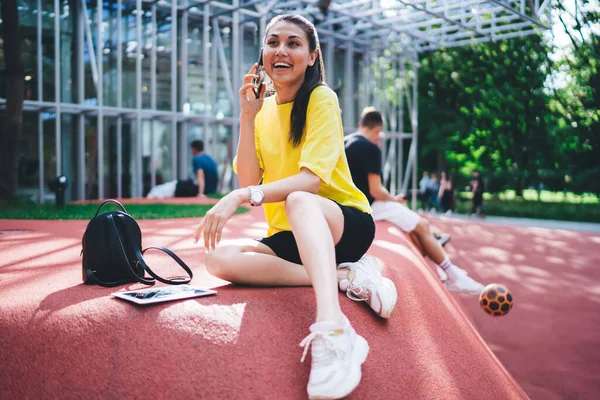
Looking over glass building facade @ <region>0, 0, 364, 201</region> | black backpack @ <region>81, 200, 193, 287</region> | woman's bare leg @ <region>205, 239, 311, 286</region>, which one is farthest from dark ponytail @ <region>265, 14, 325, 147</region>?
glass building facade @ <region>0, 0, 364, 201</region>

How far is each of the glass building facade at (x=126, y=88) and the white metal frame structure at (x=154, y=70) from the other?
1.1 inches

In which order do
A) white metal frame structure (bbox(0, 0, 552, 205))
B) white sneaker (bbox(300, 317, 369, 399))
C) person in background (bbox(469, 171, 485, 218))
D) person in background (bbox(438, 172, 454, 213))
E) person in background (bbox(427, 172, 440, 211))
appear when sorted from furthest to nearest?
person in background (bbox(427, 172, 440, 211)), person in background (bbox(438, 172, 454, 213)), person in background (bbox(469, 171, 485, 218)), white metal frame structure (bbox(0, 0, 552, 205)), white sneaker (bbox(300, 317, 369, 399))

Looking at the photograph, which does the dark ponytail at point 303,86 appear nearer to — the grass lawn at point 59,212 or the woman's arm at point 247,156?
the woman's arm at point 247,156

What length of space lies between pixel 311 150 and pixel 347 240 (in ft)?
1.67

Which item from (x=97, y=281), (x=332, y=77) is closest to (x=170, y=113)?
(x=332, y=77)

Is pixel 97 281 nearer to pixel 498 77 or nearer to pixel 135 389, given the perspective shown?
pixel 135 389

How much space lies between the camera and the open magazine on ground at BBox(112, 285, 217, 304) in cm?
248

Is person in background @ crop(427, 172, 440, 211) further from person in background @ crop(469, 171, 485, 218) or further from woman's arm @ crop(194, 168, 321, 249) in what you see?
woman's arm @ crop(194, 168, 321, 249)

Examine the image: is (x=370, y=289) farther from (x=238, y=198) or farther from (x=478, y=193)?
(x=478, y=193)

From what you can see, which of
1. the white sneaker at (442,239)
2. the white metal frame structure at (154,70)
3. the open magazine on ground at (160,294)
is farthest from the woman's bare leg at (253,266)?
the white metal frame structure at (154,70)

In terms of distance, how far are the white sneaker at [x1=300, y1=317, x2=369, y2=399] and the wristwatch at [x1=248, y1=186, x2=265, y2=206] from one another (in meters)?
0.67

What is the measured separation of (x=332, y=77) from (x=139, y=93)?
8036 mm

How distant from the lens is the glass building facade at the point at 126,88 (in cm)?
1323

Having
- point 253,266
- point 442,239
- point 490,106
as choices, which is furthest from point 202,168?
point 490,106
